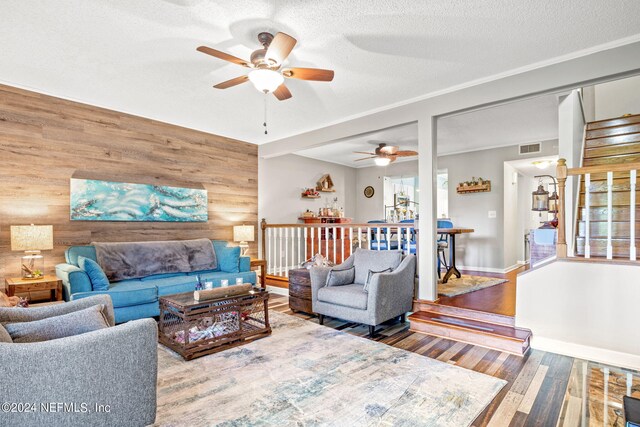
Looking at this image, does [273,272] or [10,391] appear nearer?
[10,391]

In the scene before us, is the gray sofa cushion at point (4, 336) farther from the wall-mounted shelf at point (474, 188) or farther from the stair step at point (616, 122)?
the wall-mounted shelf at point (474, 188)

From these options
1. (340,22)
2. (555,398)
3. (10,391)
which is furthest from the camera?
(340,22)

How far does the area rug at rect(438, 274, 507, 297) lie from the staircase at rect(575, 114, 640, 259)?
5.00ft

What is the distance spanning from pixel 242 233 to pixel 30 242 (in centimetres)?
277

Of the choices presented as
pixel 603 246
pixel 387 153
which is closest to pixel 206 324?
pixel 603 246

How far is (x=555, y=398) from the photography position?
7.39 feet

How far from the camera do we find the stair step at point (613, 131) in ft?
14.1

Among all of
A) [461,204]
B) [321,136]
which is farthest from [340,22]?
[461,204]

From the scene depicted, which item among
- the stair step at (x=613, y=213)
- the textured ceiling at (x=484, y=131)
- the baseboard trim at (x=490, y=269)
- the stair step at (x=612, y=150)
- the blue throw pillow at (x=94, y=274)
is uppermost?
the textured ceiling at (x=484, y=131)

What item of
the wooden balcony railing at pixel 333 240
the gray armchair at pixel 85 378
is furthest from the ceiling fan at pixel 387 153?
the gray armchair at pixel 85 378

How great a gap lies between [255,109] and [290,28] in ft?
6.49

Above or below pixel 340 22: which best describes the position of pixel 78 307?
below

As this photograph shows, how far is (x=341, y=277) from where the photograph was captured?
406 centimetres

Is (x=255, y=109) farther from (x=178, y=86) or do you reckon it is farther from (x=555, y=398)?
(x=555, y=398)
